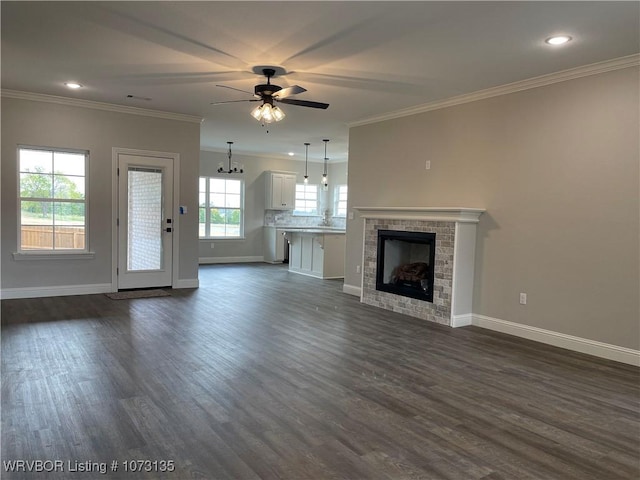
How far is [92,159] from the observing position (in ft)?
20.8

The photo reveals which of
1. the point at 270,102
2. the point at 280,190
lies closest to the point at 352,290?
the point at 270,102

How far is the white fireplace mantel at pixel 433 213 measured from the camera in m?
5.07

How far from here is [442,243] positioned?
207 inches

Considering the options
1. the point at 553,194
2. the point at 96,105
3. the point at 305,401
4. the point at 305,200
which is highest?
the point at 96,105

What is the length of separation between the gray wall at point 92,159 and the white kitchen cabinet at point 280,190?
4208mm

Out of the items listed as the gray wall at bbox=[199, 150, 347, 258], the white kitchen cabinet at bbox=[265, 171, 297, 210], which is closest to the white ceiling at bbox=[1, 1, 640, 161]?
the gray wall at bbox=[199, 150, 347, 258]

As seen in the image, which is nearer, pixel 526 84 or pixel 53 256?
pixel 526 84

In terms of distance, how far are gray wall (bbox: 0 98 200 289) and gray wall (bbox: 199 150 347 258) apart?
140 inches

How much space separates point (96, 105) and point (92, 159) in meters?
0.75

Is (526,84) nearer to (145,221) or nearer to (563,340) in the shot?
(563,340)

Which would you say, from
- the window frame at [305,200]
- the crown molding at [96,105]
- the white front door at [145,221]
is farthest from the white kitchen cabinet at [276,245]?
the crown molding at [96,105]

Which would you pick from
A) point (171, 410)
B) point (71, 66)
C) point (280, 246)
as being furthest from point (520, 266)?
point (280, 246)

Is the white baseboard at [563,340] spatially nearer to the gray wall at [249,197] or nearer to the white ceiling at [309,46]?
the white ceiling at [309,46]

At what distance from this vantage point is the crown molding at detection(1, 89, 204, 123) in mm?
5785
